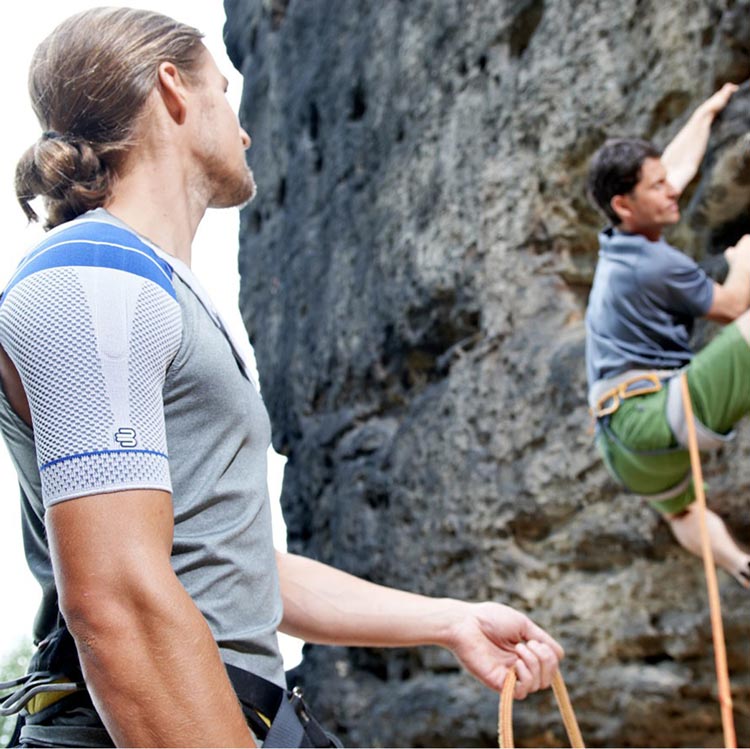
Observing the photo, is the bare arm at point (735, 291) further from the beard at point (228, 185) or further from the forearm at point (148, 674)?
the forearm at point (148, 674)

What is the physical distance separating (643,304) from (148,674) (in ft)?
9.34

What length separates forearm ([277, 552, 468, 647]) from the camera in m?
1.33

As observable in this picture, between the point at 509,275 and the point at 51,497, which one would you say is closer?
the point at 51,497

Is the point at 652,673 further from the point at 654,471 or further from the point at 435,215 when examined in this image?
the point at 435,215

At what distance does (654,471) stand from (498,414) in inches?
58.3

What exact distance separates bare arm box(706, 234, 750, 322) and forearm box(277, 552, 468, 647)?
2278 mm

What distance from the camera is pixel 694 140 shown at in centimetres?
388

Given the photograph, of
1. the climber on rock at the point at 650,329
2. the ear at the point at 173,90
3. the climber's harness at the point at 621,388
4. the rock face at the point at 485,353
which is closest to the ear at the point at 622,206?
the climber on rock at the point at 650,329

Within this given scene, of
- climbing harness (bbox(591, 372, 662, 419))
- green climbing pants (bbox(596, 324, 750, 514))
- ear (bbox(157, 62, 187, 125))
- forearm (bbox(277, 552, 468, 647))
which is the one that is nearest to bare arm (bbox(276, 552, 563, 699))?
forearm (bbox(277, 552, 468, 647))

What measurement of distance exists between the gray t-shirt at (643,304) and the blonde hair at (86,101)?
8.11ft

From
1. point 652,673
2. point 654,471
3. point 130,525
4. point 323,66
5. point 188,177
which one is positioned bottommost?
point 652,673

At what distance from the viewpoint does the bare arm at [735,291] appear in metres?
3.36

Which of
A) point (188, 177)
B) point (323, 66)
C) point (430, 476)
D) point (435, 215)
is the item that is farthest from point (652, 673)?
point (323, 66)

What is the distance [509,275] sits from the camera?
5.02 m
